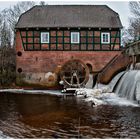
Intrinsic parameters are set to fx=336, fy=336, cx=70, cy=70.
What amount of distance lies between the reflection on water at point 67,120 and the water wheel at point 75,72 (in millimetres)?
6204

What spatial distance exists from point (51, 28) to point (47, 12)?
6.73 ft

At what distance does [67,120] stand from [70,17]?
46.9 feet

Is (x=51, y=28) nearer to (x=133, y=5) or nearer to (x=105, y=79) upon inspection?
(x=105, y=79)

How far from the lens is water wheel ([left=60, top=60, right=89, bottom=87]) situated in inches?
884

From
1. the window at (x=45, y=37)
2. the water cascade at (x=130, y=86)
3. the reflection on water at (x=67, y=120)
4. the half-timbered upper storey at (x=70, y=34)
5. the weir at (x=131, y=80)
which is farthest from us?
the window at (x=45, y=37)

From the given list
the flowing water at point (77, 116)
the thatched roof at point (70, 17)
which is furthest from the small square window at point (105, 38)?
the flowing water at point (77, 116)

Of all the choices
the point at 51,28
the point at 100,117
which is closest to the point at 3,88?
the point at 51,28

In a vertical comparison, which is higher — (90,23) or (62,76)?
(90,23)

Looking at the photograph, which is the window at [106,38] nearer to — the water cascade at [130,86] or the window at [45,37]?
the window at [45,37]

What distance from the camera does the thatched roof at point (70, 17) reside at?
79.2 ft

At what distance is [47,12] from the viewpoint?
2552cm

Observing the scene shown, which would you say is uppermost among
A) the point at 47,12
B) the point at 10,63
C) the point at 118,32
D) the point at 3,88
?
the point at 47,12

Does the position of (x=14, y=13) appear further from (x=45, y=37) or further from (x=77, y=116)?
(x=77, y=116)

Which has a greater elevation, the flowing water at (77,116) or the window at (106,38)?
the window at (106,38)
